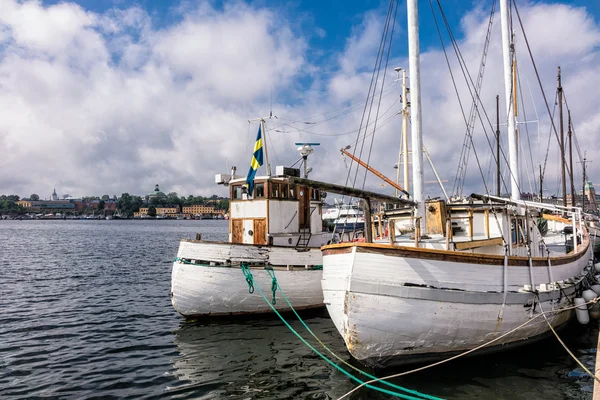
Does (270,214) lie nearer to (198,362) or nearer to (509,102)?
(198,362)

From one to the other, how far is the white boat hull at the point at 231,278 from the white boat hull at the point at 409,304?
509 centimetres

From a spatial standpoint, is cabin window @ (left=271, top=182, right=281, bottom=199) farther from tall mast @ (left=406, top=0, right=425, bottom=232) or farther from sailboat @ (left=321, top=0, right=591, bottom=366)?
tall mast @ (left=406, top=0, right=425, bottom=232)

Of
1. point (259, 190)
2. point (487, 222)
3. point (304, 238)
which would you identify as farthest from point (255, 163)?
point (487, 222)

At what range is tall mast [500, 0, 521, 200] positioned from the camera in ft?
48.4

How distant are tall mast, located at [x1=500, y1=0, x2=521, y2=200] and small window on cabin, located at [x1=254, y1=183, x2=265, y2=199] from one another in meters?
9.35

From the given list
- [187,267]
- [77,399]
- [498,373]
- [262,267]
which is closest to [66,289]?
[187,267]

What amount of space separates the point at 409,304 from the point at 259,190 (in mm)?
9574

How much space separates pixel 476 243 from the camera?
1023 cm

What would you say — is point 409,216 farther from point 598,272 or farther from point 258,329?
point 598,272

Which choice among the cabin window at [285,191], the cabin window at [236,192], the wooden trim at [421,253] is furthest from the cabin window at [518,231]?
the cabin window at [236,192]

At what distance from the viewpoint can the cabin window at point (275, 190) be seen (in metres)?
16.4

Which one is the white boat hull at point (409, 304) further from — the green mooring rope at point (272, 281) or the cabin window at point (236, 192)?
the cabin window at point (236, 192)

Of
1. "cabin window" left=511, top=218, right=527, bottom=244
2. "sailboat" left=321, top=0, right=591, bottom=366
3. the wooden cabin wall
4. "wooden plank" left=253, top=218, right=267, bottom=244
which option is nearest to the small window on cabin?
"wooden plank" left=253, top=218, right=267, bottom=244

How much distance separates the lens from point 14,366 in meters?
9.81
